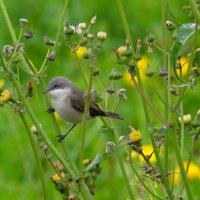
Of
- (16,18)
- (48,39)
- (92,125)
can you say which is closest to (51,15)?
(16,18)

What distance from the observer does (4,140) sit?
20.3 ft

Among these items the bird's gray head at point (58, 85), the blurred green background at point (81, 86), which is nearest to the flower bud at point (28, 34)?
the blurred green background at point (81, 86)

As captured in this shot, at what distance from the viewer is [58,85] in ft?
14.4

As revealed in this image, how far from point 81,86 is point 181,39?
12.4 ft

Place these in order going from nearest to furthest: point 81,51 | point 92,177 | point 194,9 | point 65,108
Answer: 1. point 194,9
2. point 92,177
3. point 81,51
4. point 65,108

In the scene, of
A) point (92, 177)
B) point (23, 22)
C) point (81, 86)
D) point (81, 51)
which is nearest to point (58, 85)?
point (81, 51)

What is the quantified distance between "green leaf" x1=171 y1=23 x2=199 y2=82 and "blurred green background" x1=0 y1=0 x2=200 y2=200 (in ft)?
3.44

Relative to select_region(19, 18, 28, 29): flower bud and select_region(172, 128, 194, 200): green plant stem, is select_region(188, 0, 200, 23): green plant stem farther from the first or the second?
select_region(19, 18, 28, 29): flower bud

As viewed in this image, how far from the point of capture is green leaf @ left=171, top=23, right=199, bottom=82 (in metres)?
2.76

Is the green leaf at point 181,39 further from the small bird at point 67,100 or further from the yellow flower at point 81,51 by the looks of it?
the small bird at point 67,100

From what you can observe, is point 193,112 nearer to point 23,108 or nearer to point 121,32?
point 121,32

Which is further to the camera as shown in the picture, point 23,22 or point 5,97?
point 23,22

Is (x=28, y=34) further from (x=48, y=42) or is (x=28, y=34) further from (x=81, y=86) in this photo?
(x=81, y=86)

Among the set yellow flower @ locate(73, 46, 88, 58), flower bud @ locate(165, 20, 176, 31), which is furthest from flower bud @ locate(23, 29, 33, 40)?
flower bud @ locate(165, 20, 176, 31)
